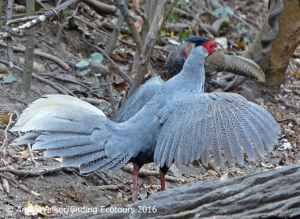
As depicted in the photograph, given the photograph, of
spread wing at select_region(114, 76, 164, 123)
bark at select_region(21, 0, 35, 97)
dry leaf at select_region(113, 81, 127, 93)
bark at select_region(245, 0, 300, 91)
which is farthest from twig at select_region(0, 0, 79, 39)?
bark at select_region(245, 0, 300, 91)

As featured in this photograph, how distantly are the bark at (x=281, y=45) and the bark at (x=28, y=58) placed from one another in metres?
3.26

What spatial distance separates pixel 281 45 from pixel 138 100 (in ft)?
9.81

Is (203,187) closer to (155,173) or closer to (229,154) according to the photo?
(229,154)

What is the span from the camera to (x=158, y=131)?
13.8 ft

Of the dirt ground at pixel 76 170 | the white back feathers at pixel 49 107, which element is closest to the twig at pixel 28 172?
the dirt ground at pixel 76 170

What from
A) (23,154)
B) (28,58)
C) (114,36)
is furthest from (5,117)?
(114,36)

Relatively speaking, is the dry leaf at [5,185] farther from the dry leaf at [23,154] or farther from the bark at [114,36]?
the bark at [114,36]

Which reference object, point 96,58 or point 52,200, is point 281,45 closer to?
point 96,58

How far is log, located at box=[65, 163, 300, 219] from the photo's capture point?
2854 millimetres

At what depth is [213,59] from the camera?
6.14m

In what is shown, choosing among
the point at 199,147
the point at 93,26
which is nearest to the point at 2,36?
the point at 199,147

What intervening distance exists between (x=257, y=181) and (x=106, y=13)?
16.7 ft

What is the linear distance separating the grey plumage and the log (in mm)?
898

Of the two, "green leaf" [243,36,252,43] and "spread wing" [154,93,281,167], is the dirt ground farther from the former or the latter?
"green leaf" [243,36,252,43]
